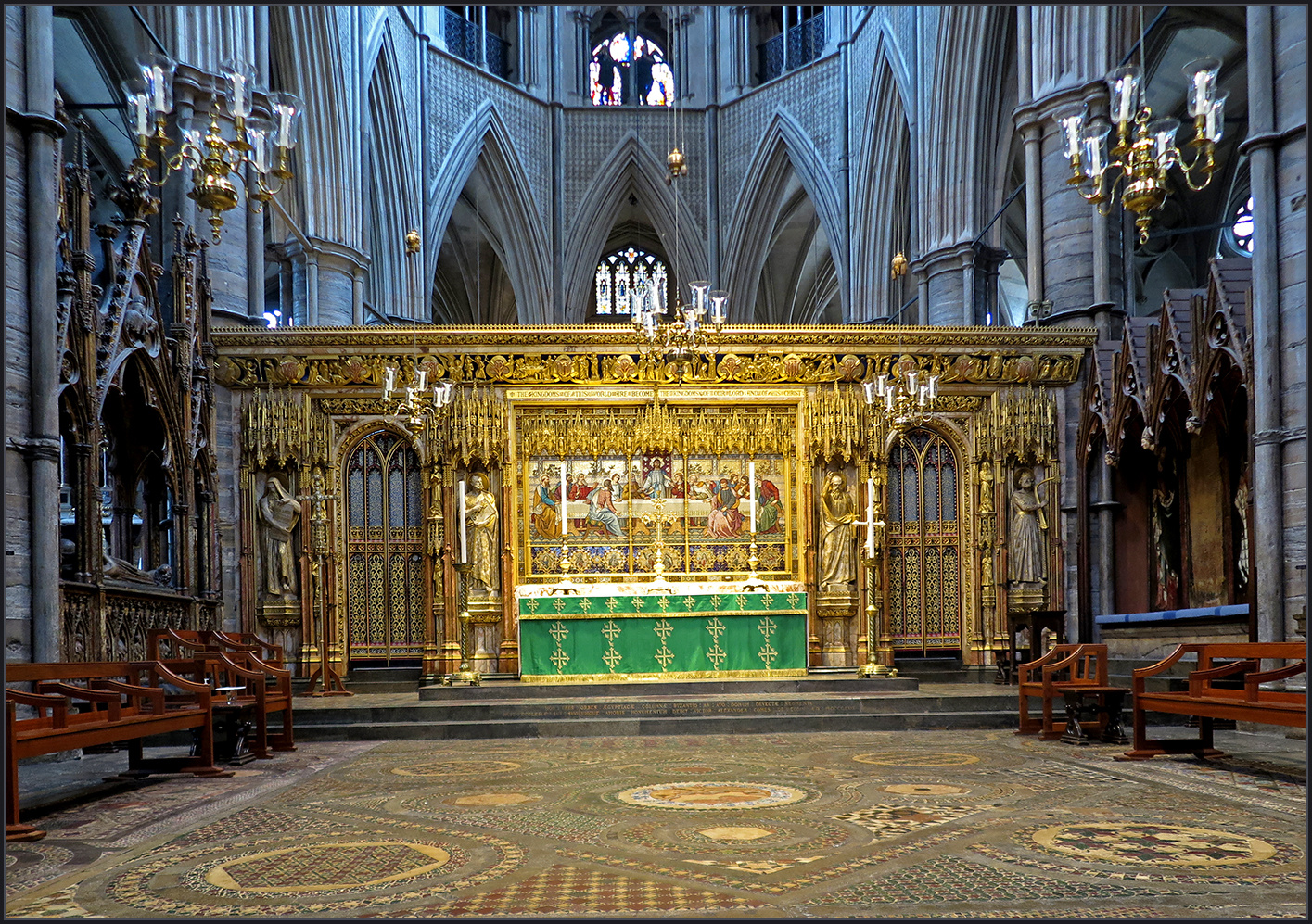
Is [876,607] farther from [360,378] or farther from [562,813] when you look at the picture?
[562,813]

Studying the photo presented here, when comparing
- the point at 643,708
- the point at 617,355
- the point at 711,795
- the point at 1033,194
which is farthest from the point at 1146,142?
the point at 1033,194

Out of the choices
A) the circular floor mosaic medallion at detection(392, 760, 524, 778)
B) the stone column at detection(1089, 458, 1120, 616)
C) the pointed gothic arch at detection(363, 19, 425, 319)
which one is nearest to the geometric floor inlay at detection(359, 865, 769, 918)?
the circular floor mosaic medallion at detection(392, 760, 524, 778)

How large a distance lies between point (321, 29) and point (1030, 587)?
14.5 m

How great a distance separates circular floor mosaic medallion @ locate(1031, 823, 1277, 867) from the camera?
4562mm

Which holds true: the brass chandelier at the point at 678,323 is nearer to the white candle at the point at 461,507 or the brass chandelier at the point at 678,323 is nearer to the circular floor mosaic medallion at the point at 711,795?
the white candle at the point at 461,507

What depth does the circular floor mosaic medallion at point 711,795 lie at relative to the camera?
19.6ft

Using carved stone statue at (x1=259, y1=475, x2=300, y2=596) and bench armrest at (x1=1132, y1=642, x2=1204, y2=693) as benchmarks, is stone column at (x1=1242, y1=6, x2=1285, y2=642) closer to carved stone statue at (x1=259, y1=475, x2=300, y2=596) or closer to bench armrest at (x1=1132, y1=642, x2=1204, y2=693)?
bench armrest at (x1=1132, y1=642, x2=1204, y2=693)

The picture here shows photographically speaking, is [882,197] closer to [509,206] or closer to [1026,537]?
[509,206]

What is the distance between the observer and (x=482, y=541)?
13484mm

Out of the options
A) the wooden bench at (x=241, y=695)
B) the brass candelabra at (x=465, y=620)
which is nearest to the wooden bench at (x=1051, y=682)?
the wooden bench at (x=241, y=695)

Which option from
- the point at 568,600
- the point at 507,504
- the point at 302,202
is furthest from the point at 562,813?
the point at 302,202

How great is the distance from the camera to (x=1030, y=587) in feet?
45.1

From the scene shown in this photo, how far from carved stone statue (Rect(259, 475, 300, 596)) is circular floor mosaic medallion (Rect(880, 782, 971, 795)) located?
29.7ft

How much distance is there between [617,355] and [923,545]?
4.57 meters
